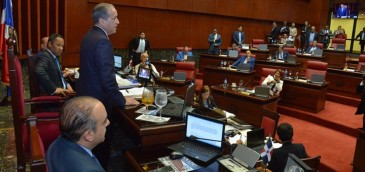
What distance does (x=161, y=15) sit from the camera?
10617 mm

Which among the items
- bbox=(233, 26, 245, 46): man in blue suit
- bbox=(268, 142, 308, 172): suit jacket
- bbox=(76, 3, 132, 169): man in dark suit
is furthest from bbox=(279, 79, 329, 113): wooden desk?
bbox=(233, 26, 245, 46): man in blue suit

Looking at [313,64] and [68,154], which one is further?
[313,64]

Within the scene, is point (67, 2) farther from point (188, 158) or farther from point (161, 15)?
point (188, 158)

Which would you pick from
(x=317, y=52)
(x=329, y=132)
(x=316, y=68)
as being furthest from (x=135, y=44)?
(x=329, y=132)

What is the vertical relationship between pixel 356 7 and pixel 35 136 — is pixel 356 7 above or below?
above

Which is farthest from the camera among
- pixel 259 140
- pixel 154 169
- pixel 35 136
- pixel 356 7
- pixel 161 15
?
pixel 356 7

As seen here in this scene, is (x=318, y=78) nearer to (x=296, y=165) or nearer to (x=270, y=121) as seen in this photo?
(x=270, y=121)

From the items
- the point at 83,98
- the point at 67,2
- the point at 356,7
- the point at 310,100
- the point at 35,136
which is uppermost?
→ the point at 356,7

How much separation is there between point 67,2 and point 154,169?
6.96 meters

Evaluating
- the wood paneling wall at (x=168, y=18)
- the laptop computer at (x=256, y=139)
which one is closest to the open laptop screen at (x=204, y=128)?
the laptop computer at (x=256, y=139)

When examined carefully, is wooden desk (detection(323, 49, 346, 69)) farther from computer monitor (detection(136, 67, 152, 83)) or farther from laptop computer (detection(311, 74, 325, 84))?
computer monitor (detection(136, 67, 152, 83))

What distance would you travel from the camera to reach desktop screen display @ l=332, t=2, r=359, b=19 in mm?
14562

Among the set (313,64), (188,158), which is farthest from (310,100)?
(188,158)

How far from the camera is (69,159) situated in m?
1.18
